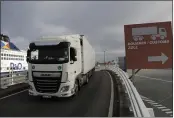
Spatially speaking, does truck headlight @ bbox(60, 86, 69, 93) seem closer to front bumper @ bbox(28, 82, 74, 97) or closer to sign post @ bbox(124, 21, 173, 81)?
front bumper @ bbox(28, 82, 74, 97)

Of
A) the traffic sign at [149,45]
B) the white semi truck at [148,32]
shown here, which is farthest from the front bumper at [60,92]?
the white semi truck at [148,32]

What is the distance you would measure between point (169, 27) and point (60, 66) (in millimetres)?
5149

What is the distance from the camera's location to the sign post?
7.88 meters

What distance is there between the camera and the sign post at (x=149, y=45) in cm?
788

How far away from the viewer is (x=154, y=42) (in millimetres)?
7969

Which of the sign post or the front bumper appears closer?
the sign post

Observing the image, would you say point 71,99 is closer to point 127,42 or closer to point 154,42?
point 127,42

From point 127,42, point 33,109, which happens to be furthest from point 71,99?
Result: point 127,42

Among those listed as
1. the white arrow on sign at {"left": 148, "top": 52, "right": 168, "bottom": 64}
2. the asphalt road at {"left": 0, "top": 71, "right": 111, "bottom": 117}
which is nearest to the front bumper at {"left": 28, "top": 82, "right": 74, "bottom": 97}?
the asphalt road at {"left": 0, "top": 71, "right": 111, "bottom": 117}

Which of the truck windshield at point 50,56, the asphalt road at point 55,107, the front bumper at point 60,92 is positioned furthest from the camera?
the truck windshield at point 50,56

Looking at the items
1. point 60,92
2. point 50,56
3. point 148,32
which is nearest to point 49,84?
point 60,92

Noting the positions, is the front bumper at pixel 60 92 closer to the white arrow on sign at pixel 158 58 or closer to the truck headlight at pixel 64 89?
the truck headlight at pixel 64 89

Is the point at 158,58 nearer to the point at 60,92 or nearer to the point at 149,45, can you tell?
the point at 149,45

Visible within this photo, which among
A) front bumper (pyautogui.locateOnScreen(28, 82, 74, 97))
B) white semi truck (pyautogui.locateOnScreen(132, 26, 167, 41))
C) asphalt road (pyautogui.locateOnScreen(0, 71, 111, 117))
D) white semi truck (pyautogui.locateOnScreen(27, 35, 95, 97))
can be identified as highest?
white semi truck (pyautogui.locateOnScreen(132, 26, 167, 41))
